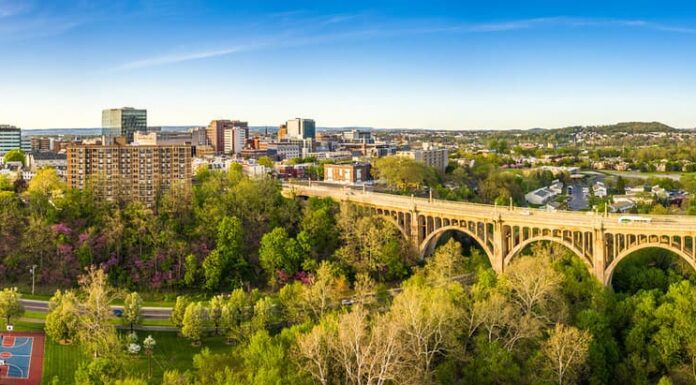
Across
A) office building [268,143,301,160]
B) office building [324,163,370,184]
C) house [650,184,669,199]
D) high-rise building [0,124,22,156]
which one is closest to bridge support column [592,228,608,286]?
house [650,184,669,199]

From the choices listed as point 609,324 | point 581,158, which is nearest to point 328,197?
point 609,324

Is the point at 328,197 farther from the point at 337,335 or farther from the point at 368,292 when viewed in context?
the point at 337,335

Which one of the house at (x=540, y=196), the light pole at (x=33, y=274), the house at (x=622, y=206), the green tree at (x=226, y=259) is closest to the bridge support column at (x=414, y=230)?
the green tree at (x=226, y=259)

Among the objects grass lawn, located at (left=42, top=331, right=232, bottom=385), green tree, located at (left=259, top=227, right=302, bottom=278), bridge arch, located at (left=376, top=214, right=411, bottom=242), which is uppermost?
bridge arch, located at (left=376, top=214, right=411, bottom=242)

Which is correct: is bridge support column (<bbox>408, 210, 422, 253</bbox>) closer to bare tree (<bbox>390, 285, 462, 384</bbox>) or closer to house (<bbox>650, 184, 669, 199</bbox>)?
bare tree (<bbox>390, 285, 462, 384</bbox>)

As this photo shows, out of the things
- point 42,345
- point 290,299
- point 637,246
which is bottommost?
point 42,345

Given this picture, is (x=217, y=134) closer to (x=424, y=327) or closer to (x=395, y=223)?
(x=395, y=223)
